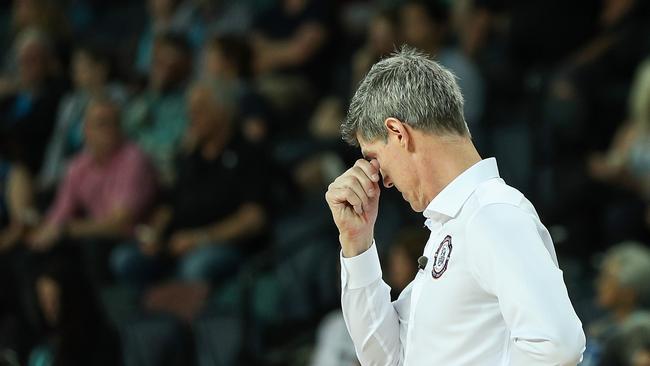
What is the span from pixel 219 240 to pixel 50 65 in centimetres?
282

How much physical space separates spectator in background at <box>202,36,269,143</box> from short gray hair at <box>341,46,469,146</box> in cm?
543

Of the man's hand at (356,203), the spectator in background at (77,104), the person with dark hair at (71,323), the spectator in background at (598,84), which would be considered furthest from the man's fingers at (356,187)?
the spectator in background at (77,104)

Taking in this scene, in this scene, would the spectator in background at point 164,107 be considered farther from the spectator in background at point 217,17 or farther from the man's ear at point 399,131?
→ the man's ear at point 399,131

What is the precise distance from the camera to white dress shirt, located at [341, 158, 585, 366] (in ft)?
7.89

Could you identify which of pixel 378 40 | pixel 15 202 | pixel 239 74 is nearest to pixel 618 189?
pixel 378 40

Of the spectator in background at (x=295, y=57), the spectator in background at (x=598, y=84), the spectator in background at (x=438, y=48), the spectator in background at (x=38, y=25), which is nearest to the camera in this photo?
the spectator in background at (x=598, y=84)

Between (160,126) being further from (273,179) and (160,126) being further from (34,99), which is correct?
(34,99)

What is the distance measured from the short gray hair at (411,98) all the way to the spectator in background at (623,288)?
370cm

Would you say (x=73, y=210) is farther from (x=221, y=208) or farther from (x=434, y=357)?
(x=434, y=357)

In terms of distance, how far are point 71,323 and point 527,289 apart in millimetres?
4772

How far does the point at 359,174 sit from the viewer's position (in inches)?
112

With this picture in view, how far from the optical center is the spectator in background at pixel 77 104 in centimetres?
901

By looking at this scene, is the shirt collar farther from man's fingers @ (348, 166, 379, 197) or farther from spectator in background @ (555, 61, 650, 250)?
spectator in background @ (555, 61, 650, 250)

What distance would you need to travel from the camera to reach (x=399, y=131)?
2680mm
